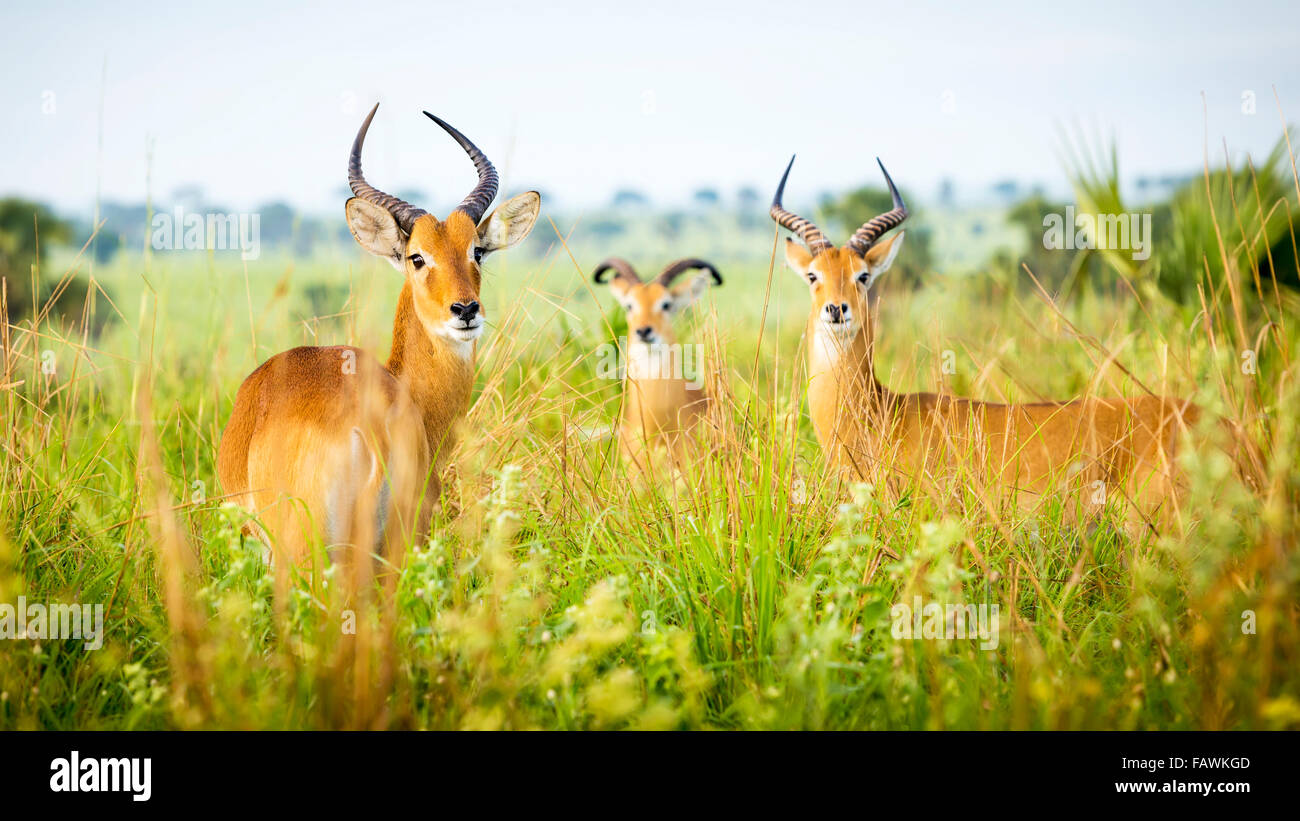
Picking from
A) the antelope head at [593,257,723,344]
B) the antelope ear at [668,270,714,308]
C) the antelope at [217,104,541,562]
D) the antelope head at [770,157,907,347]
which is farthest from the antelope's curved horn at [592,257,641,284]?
the antelope at [217,104,541,562]

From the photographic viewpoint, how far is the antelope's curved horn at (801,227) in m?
6.21

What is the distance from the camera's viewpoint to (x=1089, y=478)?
4547mm

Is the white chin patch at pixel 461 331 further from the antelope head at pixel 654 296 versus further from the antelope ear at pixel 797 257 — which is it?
the antelope head at pixel 654 296

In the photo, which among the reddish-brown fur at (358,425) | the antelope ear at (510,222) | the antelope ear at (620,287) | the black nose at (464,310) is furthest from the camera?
Result: the antelope ear at (620,287)

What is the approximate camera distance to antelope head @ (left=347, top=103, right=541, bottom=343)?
12.7 feet

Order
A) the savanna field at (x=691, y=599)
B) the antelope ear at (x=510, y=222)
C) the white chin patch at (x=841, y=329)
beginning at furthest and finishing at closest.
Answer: the white chin patch at (x=841, y=329)
the antelope ear at (x=510, y=222)
the savanna field at (x=691, y=599)

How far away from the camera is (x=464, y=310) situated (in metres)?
3.84

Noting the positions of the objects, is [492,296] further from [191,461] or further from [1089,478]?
[1089,478]

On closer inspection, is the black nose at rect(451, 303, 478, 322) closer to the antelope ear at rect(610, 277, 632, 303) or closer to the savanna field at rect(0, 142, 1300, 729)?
the savanna field at rect(0, 142, 1300, 729)

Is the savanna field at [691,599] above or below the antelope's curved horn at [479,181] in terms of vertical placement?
below

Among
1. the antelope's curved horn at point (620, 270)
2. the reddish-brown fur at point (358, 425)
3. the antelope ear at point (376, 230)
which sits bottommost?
the reddish-brown fur at point (358, 425)

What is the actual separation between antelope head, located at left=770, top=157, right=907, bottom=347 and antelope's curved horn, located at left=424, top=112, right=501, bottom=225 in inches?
72.1

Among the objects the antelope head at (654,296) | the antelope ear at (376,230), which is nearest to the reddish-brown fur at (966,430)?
the antelope head at (654,296)

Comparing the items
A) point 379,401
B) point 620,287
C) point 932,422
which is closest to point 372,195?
point 379,401
